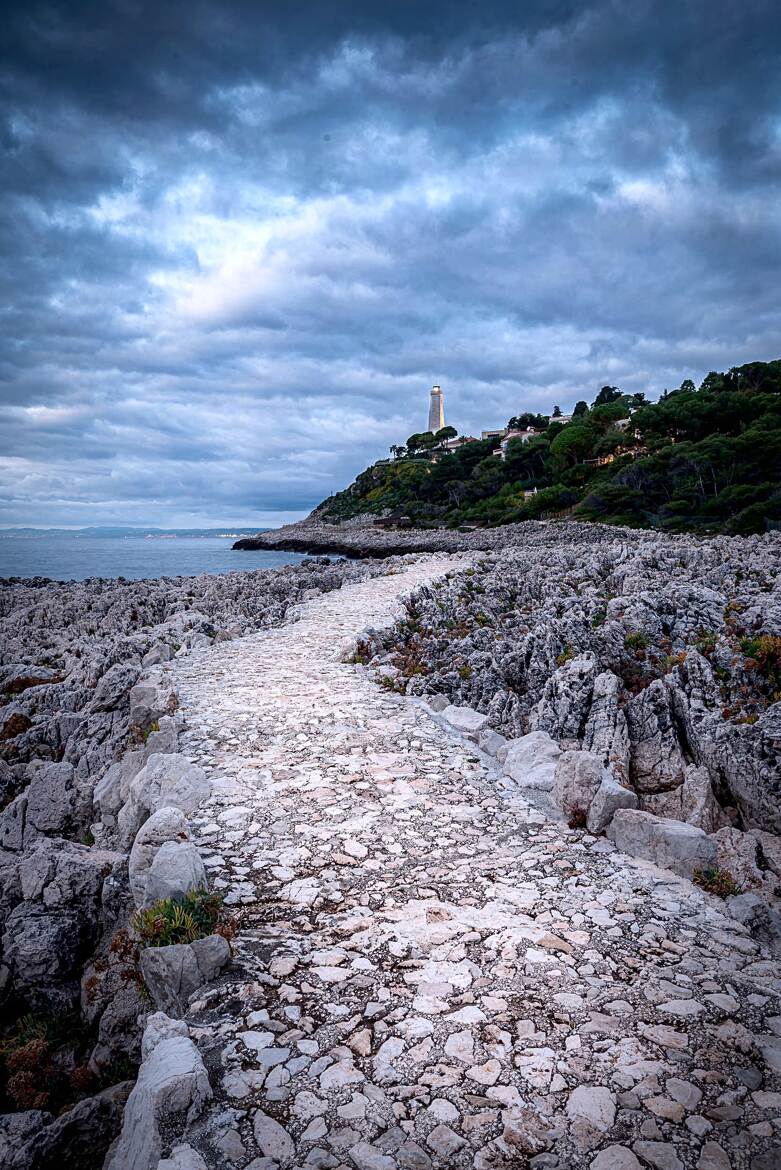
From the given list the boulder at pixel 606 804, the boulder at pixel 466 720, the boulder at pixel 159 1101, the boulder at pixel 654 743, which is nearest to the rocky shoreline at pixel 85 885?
the boulder at pixel 159 1101

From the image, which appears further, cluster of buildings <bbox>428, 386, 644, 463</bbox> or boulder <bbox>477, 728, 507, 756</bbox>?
cluster of buildings <bbox>428, 386, 644, 463</bbox>

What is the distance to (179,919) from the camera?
4.85m

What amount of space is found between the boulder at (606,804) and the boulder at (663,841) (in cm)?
10

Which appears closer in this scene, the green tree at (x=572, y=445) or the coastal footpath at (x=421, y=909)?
the coastal footpath at (x=421, y=909)

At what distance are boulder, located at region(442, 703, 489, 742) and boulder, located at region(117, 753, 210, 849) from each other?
4.13 meters

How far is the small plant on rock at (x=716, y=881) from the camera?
17.5 feet

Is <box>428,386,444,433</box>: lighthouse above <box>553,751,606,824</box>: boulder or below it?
above

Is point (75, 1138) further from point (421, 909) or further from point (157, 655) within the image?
point (157, 655)

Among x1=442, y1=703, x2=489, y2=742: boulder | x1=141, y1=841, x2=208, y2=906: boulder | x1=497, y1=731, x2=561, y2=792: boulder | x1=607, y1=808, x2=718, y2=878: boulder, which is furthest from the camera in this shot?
x1=442, y1=703, x2=489, y2=742: boulder

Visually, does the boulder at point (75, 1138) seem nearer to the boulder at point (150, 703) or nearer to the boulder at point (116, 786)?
the boulder at point (116, 786)

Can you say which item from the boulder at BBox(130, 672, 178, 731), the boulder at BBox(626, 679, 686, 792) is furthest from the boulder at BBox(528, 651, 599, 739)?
the boulder at BBox(130, 672, 178, 731)

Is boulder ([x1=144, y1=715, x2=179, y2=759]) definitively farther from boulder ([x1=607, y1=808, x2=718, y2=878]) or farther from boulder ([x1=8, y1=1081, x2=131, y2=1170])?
boulder ([x1=607, y1=808, x2=718, y2=878])

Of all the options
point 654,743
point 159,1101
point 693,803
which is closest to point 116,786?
point 159,1101

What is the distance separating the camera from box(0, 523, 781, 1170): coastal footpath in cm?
337
